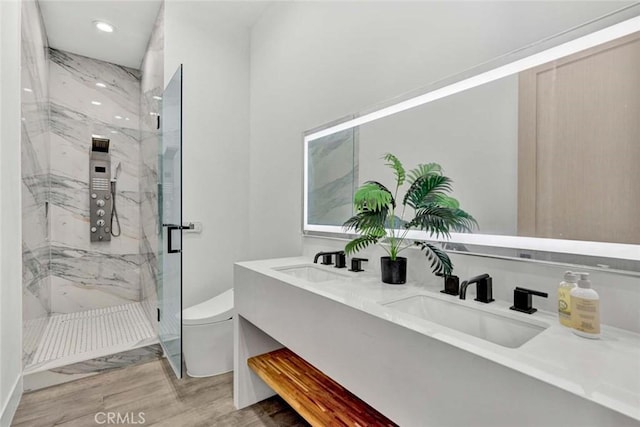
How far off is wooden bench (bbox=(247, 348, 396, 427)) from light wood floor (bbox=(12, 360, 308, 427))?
30 centimetres

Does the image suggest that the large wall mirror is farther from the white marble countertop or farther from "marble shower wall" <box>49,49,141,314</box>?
"marble shower wall" <box>49,49,141,314</box>

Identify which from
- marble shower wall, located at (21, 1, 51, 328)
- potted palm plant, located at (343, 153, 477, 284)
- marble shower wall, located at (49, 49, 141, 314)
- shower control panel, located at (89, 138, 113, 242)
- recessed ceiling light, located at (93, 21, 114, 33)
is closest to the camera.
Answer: potted palm plant, located at (343, 153, 477, 284)

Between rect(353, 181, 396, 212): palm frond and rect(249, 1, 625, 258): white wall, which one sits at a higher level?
rect(249, 1, 625, 258): white wall

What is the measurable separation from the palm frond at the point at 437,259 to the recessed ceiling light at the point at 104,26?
338 cm

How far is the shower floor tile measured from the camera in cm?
211

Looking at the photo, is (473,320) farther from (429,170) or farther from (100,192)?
(100,192)

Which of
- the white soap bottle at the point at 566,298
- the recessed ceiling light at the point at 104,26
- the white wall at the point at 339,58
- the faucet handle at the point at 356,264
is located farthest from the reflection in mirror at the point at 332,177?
the recessed ceiling light at the point at 104,26

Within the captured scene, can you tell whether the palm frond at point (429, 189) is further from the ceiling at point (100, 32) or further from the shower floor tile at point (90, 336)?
the ceiling at point (100, 32)

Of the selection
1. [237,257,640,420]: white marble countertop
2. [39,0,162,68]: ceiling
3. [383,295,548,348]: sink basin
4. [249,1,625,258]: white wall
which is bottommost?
[383,295,548,348]: sink basin

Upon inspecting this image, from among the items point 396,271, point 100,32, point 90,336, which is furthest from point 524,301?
point 100,32

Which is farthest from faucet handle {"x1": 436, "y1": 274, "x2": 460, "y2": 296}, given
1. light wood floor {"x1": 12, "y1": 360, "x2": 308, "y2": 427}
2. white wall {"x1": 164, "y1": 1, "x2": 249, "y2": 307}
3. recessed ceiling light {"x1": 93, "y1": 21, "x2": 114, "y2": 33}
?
recessed ceiling light {"x1": 93, "y1": 21, "x2": 114, "y2": 33}

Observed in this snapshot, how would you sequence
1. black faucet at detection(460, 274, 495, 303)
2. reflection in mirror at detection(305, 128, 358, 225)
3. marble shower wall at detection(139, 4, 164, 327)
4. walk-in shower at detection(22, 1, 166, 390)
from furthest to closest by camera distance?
marble shower wall at detection(139, 4, 164, 327), walk-in shower at detection(22, 1, 166, 390), reflection in mirror at detection(305, 128, 358, 225), black faucet at detection(460, 274, 495, 303)

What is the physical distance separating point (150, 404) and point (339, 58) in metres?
2.29

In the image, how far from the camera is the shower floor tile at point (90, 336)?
83.2 inches
